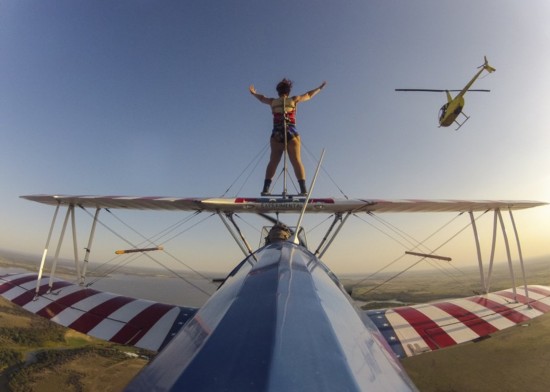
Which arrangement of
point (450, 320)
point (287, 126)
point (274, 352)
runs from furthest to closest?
point (287, 126)
point (450, 320)
point (274, 352)

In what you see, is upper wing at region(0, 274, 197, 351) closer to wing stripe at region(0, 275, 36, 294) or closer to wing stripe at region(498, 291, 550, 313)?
wing stripe at region(0, 275, 36, 294)

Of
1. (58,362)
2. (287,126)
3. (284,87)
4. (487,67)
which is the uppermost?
(487,67)

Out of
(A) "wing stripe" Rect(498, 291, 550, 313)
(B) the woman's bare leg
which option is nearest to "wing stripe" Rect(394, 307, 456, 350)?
(A) "wing stripe" Rect(498, 291, 550, 313)

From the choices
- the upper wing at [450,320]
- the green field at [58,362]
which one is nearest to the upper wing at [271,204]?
the upper wing at [450,320]

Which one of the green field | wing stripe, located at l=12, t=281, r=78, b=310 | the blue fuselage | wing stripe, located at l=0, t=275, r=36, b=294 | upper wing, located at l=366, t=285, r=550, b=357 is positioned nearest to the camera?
the blue fuselage

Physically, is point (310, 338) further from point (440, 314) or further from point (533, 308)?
point (533, 308)

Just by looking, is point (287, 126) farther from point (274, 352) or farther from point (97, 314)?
point (97, 314)

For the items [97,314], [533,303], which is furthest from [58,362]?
[533,303]

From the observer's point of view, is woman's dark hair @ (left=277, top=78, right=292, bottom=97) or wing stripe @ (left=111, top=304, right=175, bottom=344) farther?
woman's dark hair @ (left=277, top=78, right=292, bottom=97)
